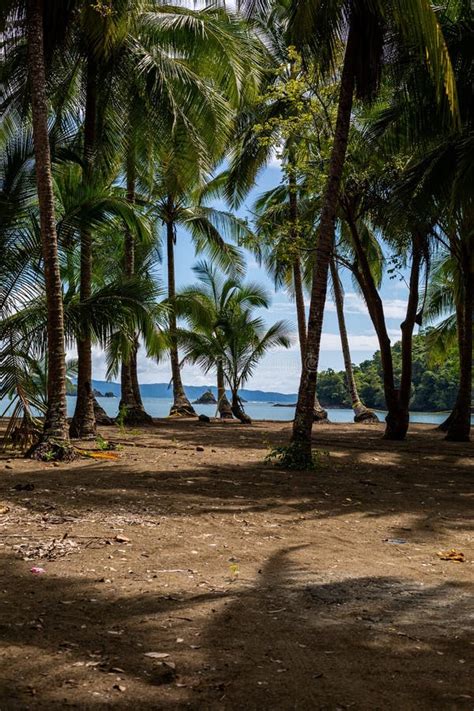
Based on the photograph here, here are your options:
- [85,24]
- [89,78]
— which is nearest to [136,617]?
[85,24]

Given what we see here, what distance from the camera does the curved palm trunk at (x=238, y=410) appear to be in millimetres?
Result: 24156

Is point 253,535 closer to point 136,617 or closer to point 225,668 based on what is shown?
point 136,617

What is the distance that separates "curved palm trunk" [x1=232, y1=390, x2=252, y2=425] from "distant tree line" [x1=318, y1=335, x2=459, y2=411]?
2387 cm

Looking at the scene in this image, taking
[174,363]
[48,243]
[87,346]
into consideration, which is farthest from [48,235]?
[174,363]

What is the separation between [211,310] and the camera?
24875mm

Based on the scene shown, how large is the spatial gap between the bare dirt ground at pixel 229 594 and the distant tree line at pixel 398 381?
39955 mm

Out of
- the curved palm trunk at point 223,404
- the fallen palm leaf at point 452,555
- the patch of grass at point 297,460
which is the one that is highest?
the curved palm trunk at point 223,404

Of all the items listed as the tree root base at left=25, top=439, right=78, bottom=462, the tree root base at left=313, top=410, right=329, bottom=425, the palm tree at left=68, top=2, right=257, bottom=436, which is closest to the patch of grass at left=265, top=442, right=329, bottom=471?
the tree root base at left=25, top=439, right=78, bottom=462

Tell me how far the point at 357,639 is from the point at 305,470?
6.65 metres

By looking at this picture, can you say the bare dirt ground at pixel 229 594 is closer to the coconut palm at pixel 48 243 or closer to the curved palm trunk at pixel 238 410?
the coconut palm at pixel 48 243

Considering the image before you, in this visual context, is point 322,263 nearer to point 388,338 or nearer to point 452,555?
point 388,338

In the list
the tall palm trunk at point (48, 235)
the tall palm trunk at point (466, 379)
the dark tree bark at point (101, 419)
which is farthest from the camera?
the dark tree bark at point (101, 419)

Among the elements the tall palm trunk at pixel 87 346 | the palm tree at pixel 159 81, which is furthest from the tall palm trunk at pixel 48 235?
the tall palm trunk at pixel 87 346

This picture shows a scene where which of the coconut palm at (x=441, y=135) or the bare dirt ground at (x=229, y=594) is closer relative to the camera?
the bare dirt ground at (x=229, y=594)
